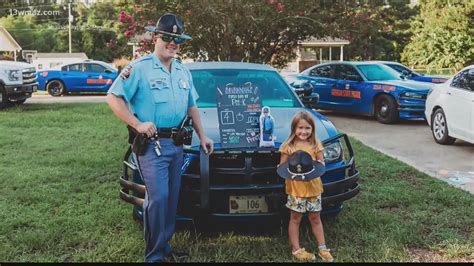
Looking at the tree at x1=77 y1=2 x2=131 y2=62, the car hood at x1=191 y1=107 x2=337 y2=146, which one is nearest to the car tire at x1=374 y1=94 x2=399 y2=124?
the car hood at x1=191 y1=107 x2=337 y2=146

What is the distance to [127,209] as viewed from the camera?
203 inches

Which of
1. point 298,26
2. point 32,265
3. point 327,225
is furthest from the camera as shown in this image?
point 298,26

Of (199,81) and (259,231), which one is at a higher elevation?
(199,81)

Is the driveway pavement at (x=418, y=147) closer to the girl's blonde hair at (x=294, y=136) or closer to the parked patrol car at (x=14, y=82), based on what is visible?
the girl's blonde hair at (x=294, y=136)

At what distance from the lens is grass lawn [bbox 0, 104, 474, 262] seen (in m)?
4.09

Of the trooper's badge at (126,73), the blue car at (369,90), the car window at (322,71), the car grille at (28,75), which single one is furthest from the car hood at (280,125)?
the car grille at (28,75)

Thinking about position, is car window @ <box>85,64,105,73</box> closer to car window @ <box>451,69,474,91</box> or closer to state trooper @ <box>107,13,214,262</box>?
car window @ <box>451,69,474,91</box>

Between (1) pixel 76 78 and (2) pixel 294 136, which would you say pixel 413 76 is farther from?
(1) pixel 76 78

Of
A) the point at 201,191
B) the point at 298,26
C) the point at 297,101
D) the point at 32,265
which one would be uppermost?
the point at 298,26

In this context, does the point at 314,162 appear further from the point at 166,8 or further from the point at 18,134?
the point at 166,8

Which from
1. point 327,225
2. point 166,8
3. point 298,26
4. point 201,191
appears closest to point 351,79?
point 298,26

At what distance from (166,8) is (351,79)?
454 cm

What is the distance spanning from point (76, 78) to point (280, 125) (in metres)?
Result: 18.0

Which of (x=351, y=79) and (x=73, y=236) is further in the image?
(x=351, y=79)
